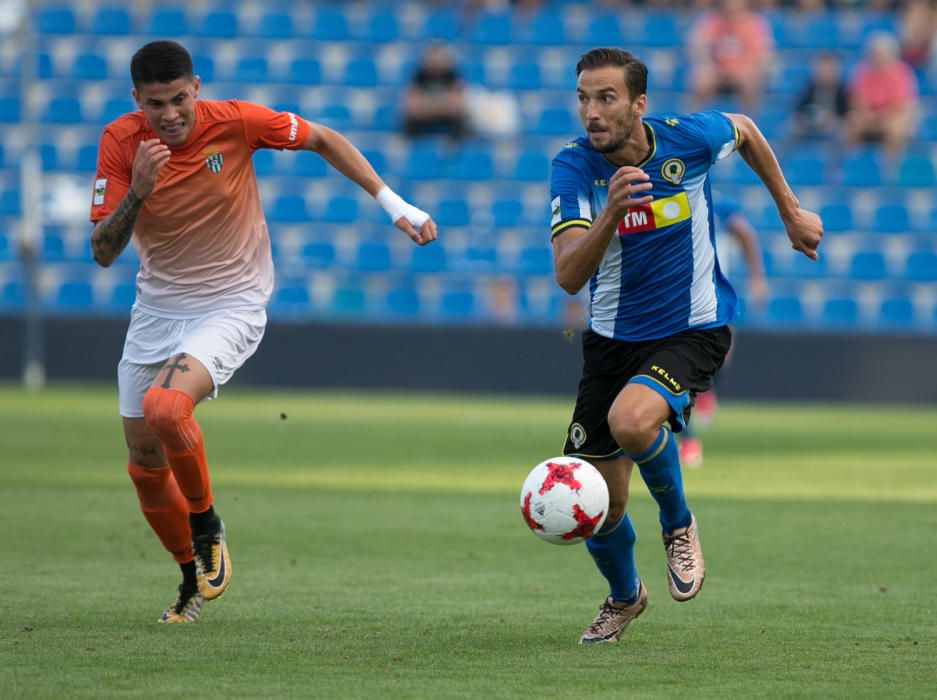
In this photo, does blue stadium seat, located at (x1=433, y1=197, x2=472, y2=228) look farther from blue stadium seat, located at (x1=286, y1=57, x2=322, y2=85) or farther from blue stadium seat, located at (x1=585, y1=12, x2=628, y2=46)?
blue stadium seat, located at (x1=585, y1=12, x2=628, y2=46)

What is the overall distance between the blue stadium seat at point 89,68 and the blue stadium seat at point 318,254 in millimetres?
4508

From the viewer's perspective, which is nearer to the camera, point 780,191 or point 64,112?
point 780,191

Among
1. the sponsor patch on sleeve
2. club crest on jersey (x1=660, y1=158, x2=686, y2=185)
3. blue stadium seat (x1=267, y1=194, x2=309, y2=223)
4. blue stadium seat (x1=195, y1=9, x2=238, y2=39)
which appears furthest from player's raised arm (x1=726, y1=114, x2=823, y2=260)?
blue stadium seat (x1=195, y1=9, x2=238, y2=39)

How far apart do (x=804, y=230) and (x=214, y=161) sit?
2.54m

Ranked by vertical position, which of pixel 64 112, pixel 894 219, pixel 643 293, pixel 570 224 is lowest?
pixel 894 219

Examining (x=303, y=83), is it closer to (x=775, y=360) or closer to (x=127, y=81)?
(x=127, y=81)

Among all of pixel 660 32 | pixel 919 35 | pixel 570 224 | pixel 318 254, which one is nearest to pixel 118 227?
pixel 570 224

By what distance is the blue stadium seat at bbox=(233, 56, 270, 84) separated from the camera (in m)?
25.1

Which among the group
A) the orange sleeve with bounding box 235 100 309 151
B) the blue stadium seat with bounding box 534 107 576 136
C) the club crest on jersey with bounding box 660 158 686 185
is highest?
the orange sleeve with bounding box 235 100 309 151

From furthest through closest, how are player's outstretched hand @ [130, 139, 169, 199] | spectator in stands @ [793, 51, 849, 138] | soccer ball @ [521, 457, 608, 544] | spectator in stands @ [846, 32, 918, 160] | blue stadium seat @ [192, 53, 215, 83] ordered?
1. blue stadium seat @ [192, 53, 215, 83]
2. spectator in stands @ [846, 32, 918, 160]
3. spectator in stands @ [793, 51, 849, 138]
4. player's outstretched hand @ [130, 139, 169, 199]
5. soccer ball @ [521, 457, 608, 544]

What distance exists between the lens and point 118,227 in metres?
6.67

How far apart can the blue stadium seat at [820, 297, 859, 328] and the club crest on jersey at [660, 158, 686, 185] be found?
56.3 ft

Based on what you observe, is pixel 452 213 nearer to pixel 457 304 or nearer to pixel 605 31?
pixel 457 304

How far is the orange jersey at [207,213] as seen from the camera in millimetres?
7180
